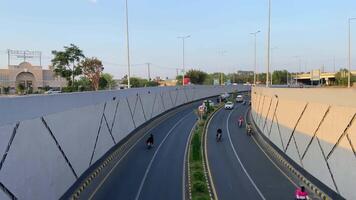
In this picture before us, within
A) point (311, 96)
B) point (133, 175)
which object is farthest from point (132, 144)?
point (311, 96)

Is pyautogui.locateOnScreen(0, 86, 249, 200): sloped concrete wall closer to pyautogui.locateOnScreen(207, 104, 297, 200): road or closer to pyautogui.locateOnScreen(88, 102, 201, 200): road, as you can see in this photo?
pyautogui.locateOnScreen(88, 102, 201, 200): road

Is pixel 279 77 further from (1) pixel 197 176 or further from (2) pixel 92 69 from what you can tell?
(1) pixel 197 176

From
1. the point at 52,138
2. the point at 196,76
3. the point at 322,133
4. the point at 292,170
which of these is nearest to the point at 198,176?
the point at 292,170

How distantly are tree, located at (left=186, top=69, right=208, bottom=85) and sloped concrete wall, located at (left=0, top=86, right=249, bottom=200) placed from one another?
369 feet

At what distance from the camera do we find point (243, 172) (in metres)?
28.1

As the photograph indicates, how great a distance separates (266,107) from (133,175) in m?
19.8

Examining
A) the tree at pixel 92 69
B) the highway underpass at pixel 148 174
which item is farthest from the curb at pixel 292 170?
the tree at pixel 92 69

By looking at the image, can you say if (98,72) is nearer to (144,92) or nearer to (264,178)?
(144,92)

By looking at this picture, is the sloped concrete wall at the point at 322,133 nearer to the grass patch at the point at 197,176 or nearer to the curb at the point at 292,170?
the curb at the point at 292,170

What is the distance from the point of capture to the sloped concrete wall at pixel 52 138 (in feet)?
51.0

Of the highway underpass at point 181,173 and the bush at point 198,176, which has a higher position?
the bush at point 198,176

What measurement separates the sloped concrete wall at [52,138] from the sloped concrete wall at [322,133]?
43.6ft

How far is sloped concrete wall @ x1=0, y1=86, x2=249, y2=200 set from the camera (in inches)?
612

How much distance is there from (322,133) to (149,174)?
10.9 metres
